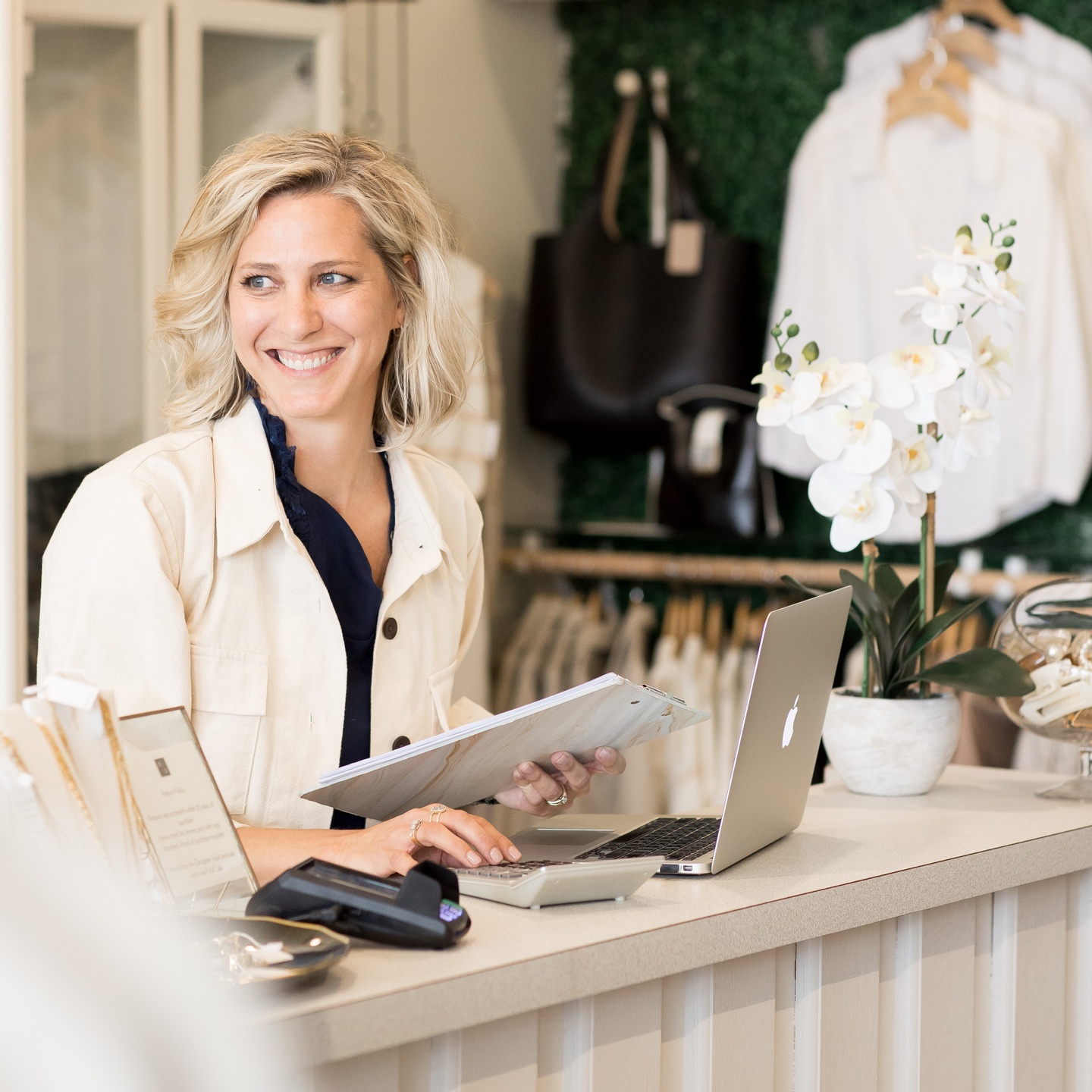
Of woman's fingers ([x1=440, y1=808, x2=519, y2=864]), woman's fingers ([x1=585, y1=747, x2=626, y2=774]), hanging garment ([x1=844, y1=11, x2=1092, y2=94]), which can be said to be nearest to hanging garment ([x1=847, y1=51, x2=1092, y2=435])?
hanging garment ([x1=844, y1=11, x2=1092, y2=94])

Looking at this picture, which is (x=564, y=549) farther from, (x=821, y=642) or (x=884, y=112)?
(x=821, y=642)

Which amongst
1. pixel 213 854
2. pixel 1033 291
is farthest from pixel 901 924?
pixel 1033 291

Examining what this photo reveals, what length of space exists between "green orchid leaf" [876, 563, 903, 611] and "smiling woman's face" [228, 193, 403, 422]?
715mm

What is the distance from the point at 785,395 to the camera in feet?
5.65

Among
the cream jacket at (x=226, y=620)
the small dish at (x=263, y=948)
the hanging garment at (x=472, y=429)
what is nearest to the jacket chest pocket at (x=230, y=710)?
the cream jacket at (x=226, y=620)

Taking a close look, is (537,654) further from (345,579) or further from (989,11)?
(345,579)

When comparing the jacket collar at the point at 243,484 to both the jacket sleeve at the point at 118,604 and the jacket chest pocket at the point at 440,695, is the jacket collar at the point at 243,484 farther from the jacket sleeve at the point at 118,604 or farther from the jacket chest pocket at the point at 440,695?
the jacket chest pocket at the point at 440,695

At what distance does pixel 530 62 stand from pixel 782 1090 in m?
3.45

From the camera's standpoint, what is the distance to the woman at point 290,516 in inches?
60.4

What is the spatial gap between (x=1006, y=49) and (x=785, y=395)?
2172 millimetres

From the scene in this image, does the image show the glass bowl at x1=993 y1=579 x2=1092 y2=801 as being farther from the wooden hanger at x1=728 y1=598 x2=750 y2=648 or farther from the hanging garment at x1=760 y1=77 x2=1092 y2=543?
the wooden hanger at x1=728 y1=598 x2=750 y2=648

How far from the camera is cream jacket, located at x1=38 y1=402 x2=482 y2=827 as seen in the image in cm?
151

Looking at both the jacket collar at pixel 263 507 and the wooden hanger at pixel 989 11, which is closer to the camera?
the jacket collar at pixel 263 507

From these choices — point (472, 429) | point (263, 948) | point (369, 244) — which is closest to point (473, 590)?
point (369, 244)
